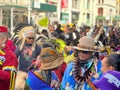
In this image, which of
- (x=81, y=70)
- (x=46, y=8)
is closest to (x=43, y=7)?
(x=46, y=8)

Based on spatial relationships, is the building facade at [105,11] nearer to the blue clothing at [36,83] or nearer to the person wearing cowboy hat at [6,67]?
the person wearing cowboy hat at [6,67]

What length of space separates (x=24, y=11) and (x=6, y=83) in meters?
40.2

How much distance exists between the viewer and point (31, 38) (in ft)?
26.8

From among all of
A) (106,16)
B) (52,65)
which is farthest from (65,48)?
(106,16)

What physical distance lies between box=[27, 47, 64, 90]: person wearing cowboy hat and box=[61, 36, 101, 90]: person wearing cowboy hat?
53cm

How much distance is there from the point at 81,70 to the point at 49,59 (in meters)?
0.83

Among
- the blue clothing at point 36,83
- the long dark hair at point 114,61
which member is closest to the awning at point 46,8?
the blue clothing at point 36,83

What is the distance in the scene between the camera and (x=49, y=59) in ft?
14.3

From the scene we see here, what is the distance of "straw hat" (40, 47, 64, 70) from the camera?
4.30 metres

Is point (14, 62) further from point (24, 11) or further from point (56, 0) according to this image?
point (56, 0)

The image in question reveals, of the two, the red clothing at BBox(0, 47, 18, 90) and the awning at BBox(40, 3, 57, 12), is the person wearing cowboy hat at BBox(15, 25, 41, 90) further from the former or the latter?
the awning at BBox(40, 3, 57, 12)

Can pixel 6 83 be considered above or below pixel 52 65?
below

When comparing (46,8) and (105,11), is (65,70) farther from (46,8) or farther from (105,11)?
(105,11)

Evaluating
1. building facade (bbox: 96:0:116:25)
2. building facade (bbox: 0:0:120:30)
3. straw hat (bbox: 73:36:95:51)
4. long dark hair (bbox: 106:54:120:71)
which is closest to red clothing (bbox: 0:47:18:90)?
straw hat (bbox: 73:36:95:51)
